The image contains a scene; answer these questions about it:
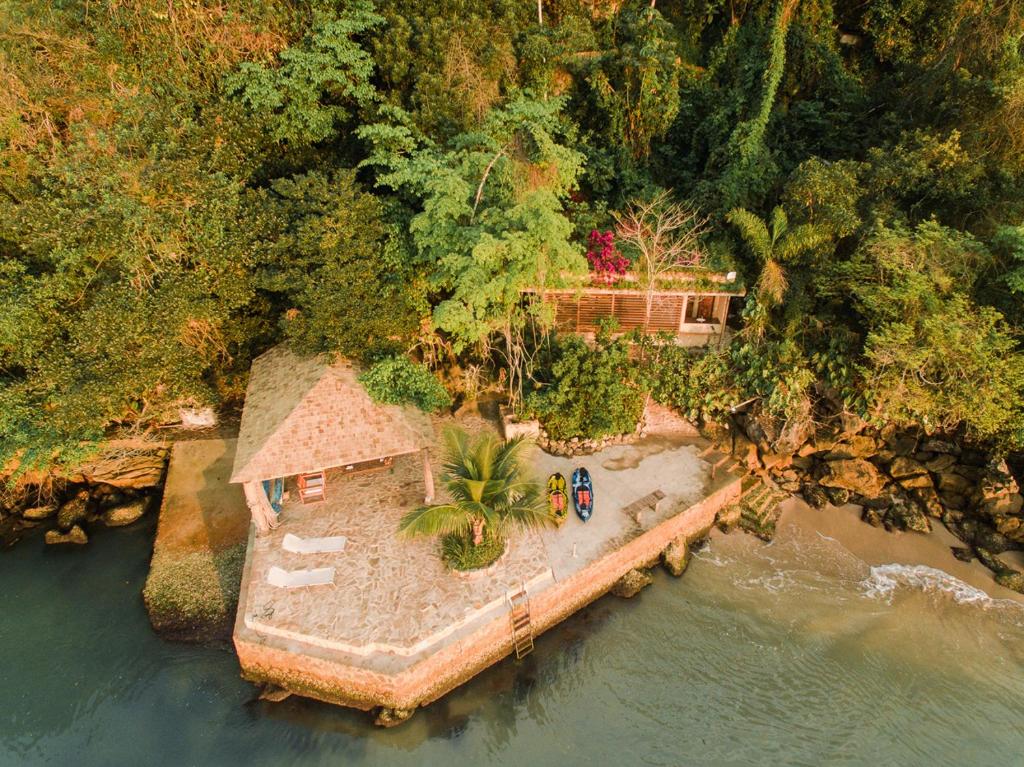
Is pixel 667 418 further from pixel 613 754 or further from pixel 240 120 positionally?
A: pixel 240 120

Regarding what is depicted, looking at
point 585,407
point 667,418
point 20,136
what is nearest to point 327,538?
point 585,407

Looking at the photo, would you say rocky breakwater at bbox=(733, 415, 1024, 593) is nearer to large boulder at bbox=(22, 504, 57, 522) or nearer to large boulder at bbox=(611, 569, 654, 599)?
large boulder at bbox=(611, 569, 654, 599)

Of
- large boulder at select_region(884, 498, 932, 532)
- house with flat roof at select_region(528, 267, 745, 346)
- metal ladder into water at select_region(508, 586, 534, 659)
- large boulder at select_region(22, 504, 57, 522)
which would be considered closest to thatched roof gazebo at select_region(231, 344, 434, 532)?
metal ladder into water at select_region(508, 586, 534, 659)

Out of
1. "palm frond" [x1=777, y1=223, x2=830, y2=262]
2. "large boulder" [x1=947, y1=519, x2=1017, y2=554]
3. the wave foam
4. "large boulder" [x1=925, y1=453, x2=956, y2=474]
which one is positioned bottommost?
the wave foam

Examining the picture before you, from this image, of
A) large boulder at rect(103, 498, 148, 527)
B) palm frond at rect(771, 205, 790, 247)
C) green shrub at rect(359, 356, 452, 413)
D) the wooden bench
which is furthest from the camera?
large boulder at rect(103, 498, 148, 527)

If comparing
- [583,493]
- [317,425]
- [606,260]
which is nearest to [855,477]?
[583,493]

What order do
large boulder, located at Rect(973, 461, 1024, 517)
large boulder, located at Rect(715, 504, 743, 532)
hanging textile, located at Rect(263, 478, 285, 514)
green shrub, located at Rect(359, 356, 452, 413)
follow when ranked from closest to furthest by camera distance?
green shrub, located at Rect(359, 356, 452, 413), hanging textile, located at Rect(263, 478, 285, 514), large boulder, located at Rect(973, 461, 1024, 517), large boulder, located at Rect(715, 504, 743, 532)

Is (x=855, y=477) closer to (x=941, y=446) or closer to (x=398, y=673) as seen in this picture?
(x=941, y=446)

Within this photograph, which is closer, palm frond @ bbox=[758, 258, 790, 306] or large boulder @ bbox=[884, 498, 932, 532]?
large boulder @ bbox=[884, 498, 932, 532]
